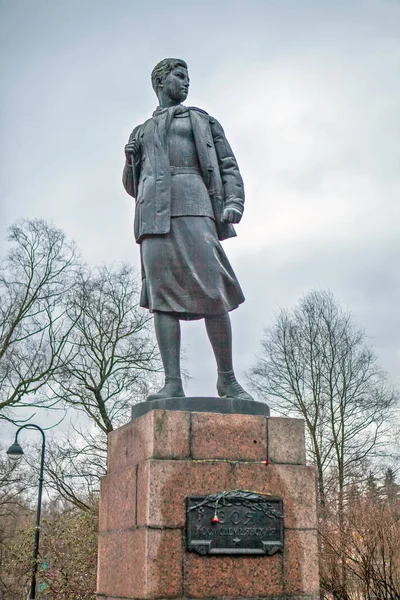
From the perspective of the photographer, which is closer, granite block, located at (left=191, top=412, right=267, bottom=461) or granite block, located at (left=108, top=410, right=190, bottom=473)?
granite block, located at (left=108, top=410, right=190, bottom=473)

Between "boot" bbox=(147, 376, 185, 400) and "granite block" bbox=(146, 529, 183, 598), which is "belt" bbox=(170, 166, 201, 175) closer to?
"boot" bbox=(147, 376, 185, 400)

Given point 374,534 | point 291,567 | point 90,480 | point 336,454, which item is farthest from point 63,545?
point 291,567

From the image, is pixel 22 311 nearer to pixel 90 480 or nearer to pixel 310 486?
pixel 90 480

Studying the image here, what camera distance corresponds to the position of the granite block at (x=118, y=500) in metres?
5.41

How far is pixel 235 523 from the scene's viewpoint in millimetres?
5215

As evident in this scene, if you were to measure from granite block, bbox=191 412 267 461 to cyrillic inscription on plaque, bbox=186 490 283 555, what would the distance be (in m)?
0.28

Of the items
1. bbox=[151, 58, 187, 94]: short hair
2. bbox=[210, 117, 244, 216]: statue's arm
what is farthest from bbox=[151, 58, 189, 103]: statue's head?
bbox=[210, 117, 244, 216]: statue's arm

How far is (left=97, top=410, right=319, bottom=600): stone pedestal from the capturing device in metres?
5.03

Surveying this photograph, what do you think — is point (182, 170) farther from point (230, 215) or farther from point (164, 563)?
point (164, 563)

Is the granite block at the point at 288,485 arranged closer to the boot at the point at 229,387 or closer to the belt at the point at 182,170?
the boot at the point at 229,387

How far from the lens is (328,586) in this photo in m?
15.6

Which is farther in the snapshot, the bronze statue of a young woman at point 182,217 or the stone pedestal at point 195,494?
the bronze statue of a young woman at point 182,217

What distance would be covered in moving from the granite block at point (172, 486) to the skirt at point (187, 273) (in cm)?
126

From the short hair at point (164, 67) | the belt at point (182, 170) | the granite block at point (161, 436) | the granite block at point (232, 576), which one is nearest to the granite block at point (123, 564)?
the granite block at point (232, 576)
